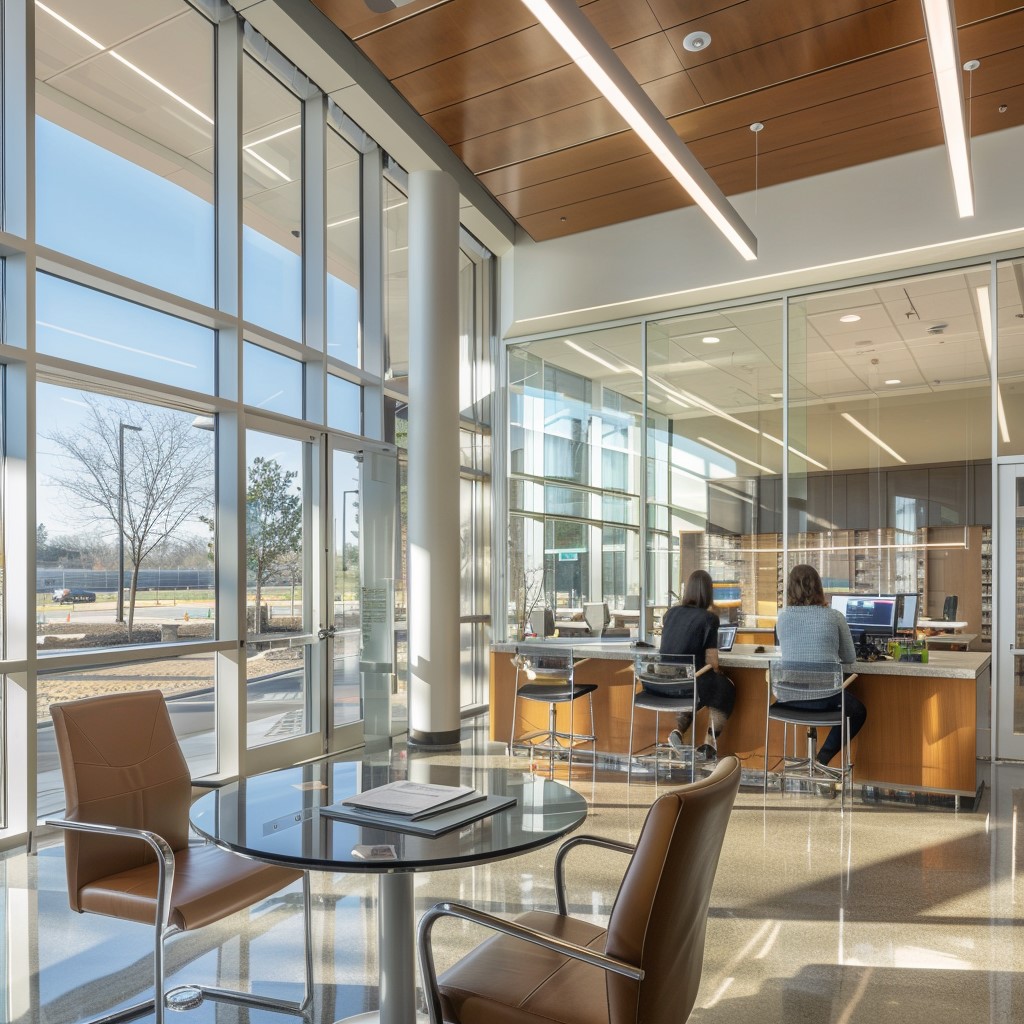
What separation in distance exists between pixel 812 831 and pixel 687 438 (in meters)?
4.13

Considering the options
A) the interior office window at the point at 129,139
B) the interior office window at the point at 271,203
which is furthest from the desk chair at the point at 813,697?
the interior office window at the point at 129,139

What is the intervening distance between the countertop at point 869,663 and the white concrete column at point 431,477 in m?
0.56

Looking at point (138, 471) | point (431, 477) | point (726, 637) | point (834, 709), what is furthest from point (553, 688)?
point (138, 471)

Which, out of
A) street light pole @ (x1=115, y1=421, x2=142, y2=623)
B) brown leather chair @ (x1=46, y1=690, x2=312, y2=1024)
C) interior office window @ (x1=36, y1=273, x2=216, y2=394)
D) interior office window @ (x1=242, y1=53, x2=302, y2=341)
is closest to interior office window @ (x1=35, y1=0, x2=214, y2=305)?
interior office window @ (x1=36, y1=273, x2=216, y2=394)

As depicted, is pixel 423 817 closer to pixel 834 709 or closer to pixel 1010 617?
pixel 834 709

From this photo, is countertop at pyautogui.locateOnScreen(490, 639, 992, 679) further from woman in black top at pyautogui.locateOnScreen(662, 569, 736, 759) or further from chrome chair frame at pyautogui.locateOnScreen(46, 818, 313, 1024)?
chrome chair frame at pyautogui.locateOnScreen(46, 818, 313, 1024)

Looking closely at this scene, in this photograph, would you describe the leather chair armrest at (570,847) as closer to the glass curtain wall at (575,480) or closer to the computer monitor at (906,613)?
the computer monitor at (906,613)

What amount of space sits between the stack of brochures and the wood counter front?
3805 mm

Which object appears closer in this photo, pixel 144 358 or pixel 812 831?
pixel 812 831

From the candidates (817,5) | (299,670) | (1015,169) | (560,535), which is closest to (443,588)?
(299,670)

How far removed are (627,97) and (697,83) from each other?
6.81 ft

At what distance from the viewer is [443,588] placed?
23.0 feet

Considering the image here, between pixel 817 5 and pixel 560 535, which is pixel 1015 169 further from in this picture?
pixel 560 535

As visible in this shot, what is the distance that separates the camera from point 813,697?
5230 millimetres
